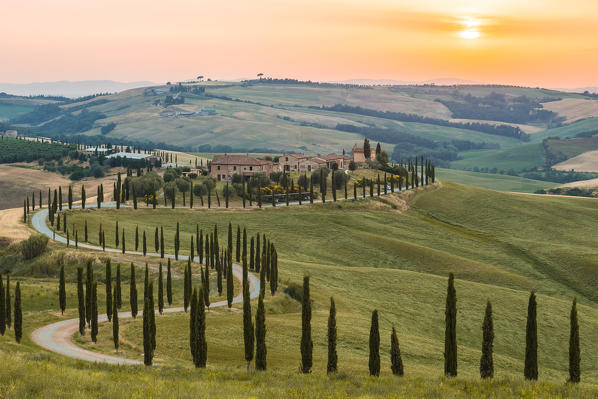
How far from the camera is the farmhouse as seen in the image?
181 m

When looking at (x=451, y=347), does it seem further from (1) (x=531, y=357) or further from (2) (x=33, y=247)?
(2) (x=33, y=247)

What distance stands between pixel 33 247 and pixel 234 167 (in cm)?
8577

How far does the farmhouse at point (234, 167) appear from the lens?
181 m

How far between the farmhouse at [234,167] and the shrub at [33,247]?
82.6m

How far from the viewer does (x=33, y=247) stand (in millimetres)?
101562

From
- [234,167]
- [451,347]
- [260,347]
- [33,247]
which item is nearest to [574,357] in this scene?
[451,347]

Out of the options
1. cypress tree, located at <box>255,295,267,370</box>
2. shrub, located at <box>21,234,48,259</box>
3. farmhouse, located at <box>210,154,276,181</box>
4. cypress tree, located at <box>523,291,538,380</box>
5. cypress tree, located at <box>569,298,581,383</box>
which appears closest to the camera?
cypress tree, located at <box>523,291,538,380</box>

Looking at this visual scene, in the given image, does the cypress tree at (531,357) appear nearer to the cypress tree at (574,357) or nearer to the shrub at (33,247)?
the cypress tree at (574,357)

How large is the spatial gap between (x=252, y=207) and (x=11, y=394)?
4764 inches

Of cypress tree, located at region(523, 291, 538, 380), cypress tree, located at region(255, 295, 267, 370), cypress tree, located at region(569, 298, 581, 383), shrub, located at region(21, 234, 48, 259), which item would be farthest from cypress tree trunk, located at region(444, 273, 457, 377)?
shrub, located at region(21, 234, 48, 259)

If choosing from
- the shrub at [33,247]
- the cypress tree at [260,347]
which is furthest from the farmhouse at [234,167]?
the cypress tree at [260,347]

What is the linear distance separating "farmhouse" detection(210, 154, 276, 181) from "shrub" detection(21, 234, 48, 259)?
271 feet

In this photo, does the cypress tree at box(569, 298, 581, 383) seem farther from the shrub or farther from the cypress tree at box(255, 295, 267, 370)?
the shrub

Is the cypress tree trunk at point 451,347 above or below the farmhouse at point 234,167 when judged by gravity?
below
